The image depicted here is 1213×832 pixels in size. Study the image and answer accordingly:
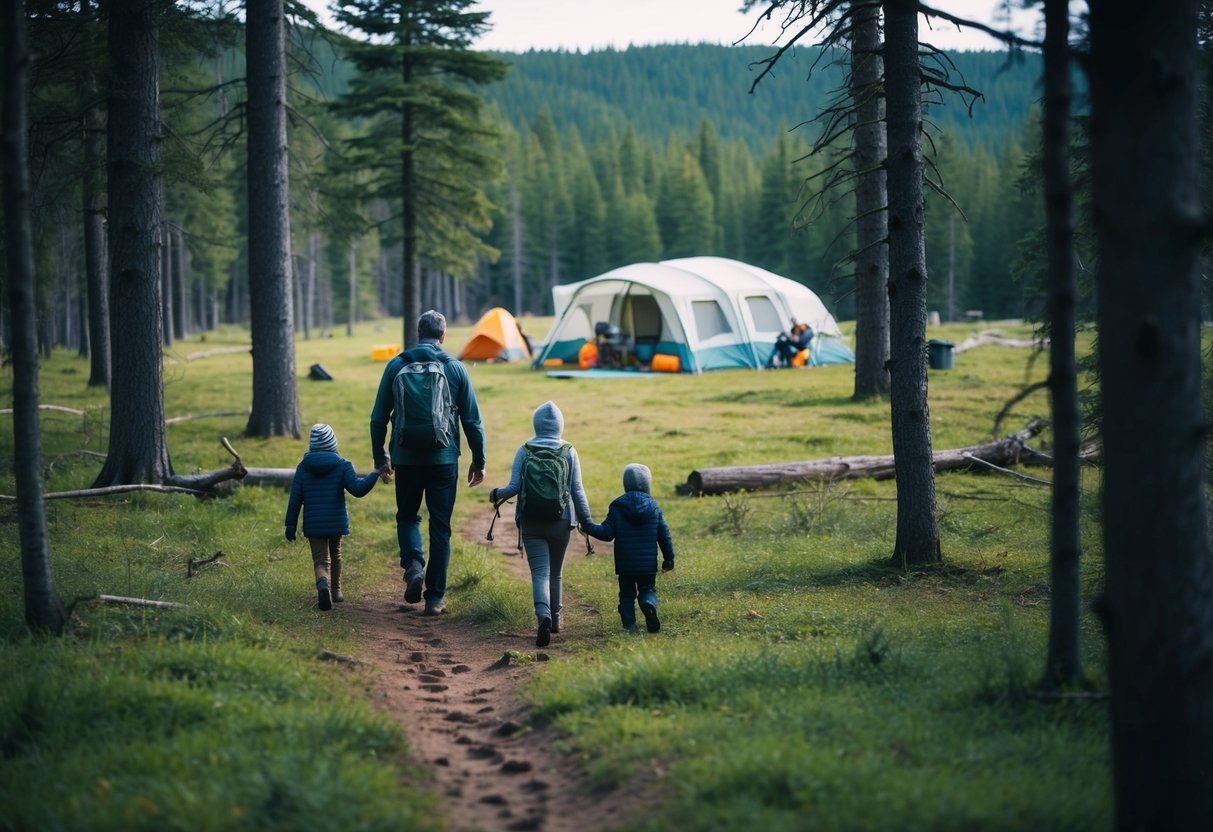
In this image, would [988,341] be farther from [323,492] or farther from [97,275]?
[323,492]

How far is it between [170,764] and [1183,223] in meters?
4.17

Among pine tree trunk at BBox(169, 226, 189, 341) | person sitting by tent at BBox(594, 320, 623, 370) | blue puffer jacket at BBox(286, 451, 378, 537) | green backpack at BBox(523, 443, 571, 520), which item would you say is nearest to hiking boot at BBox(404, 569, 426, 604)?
blue puffer jacket at BBox(286, 451, 378, 537)

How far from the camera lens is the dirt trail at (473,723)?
400 cm

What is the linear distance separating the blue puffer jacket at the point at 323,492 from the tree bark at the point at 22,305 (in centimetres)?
192

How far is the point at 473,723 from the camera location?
5.20m

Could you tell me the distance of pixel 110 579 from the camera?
7062 millimetres

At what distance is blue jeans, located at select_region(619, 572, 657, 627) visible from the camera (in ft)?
22.1

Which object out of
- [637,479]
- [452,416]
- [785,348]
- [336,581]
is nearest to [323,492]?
[336,581]

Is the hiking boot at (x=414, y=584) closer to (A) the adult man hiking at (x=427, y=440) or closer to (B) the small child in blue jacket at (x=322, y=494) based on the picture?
(A) the adult man hiking at (x=427, y=440)

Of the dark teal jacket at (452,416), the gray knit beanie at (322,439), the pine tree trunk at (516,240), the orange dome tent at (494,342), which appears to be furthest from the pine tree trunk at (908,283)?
the pine tree trunk at (516,240)

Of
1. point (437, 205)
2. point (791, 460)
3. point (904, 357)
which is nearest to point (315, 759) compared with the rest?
point (904, 357)

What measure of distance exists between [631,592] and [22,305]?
388 cm

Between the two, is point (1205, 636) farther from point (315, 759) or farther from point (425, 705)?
point (425, 705)

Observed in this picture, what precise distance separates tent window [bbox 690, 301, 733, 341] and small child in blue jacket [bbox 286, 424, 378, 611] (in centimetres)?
2170
